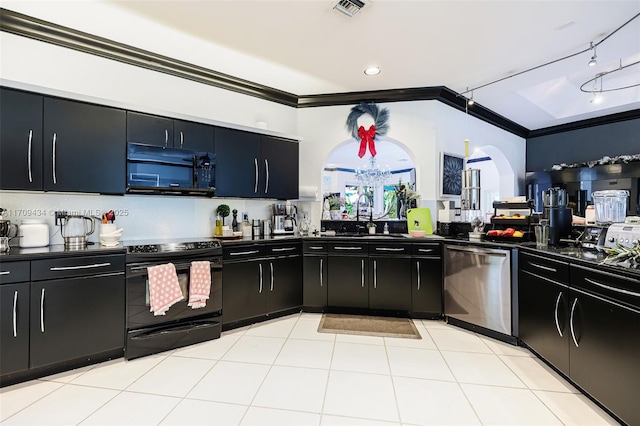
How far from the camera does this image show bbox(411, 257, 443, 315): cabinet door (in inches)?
137

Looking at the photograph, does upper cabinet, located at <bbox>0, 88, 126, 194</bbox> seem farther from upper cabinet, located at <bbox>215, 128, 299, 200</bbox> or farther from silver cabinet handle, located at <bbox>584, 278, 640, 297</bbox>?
silver cabinet handle, located at <bbox>584, 278, 640, 297</bbox>

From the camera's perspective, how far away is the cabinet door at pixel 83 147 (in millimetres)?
2518

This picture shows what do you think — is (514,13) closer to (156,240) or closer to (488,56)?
(488,56)

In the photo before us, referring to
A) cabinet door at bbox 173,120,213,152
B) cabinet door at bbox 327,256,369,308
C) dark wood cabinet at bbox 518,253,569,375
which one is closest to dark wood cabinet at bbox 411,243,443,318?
cabinet door at bbox 327,256,369,308

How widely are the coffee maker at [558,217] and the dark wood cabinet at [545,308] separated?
39 centimetres

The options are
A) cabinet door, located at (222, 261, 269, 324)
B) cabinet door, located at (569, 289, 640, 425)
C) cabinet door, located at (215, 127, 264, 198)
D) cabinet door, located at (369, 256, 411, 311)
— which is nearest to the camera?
cabinet door, located at (569, 289, 640, 425)

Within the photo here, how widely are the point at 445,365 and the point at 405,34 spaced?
303 cm

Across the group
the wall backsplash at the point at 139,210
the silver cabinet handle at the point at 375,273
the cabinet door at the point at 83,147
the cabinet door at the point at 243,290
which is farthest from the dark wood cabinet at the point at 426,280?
the cabinet door at the point at 83,147

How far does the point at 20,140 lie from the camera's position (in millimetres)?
2393

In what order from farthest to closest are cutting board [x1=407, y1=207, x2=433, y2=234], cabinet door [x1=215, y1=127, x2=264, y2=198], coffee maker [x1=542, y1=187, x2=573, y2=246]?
cutting board [x1=407, y1=207, x2=433, y2=234] → cabinet door [x1=215, y1=127, x2=264, y2=198] → coffee maker [x1=542, y1=187, x2=573, y2=246]

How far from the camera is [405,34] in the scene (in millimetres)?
2793

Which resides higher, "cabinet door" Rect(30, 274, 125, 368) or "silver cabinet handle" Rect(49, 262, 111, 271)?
"silver cabinet handle" Rect(49, 262, 111, 271)

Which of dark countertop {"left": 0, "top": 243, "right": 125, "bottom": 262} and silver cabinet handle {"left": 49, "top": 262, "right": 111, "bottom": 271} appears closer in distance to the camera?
dark countertop {"left": 0, "top": 243, "right": 125, "bottom": 262}

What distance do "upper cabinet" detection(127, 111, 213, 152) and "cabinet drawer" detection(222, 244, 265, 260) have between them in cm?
117
